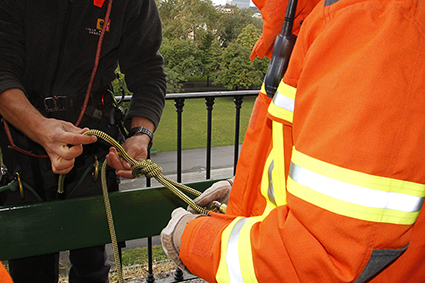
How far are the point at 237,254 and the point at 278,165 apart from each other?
227 millimetres

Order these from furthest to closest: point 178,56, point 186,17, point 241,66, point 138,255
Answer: point 241,66 < point 186,17 < point 178,56 < point 138,255

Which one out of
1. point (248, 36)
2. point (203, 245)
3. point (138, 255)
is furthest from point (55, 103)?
point (248, 36)

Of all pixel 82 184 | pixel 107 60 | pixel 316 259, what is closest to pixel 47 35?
pixel 107 60

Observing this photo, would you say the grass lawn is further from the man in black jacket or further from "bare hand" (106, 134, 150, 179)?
"bare hand" (106, 134, 150, 179)

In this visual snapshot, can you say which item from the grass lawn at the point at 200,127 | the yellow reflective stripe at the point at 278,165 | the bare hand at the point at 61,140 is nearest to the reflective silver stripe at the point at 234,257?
the yellow reflective stripe at the point at 278,165

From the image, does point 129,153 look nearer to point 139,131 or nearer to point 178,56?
point 139,131

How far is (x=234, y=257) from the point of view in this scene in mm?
759

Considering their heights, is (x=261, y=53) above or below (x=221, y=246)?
above

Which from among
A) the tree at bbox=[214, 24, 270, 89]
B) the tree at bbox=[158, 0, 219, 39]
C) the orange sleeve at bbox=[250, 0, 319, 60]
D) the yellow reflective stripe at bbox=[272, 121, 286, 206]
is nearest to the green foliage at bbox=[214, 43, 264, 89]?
the tree at bbox=[214, 24, 270, 89]

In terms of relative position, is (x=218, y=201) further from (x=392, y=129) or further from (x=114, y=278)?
(x=114, y=278)

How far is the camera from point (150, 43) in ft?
5.50

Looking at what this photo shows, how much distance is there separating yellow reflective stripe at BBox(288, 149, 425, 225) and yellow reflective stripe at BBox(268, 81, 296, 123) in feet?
0.45

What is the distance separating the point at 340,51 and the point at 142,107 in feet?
4.06

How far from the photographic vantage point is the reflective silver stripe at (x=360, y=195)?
57 cm
